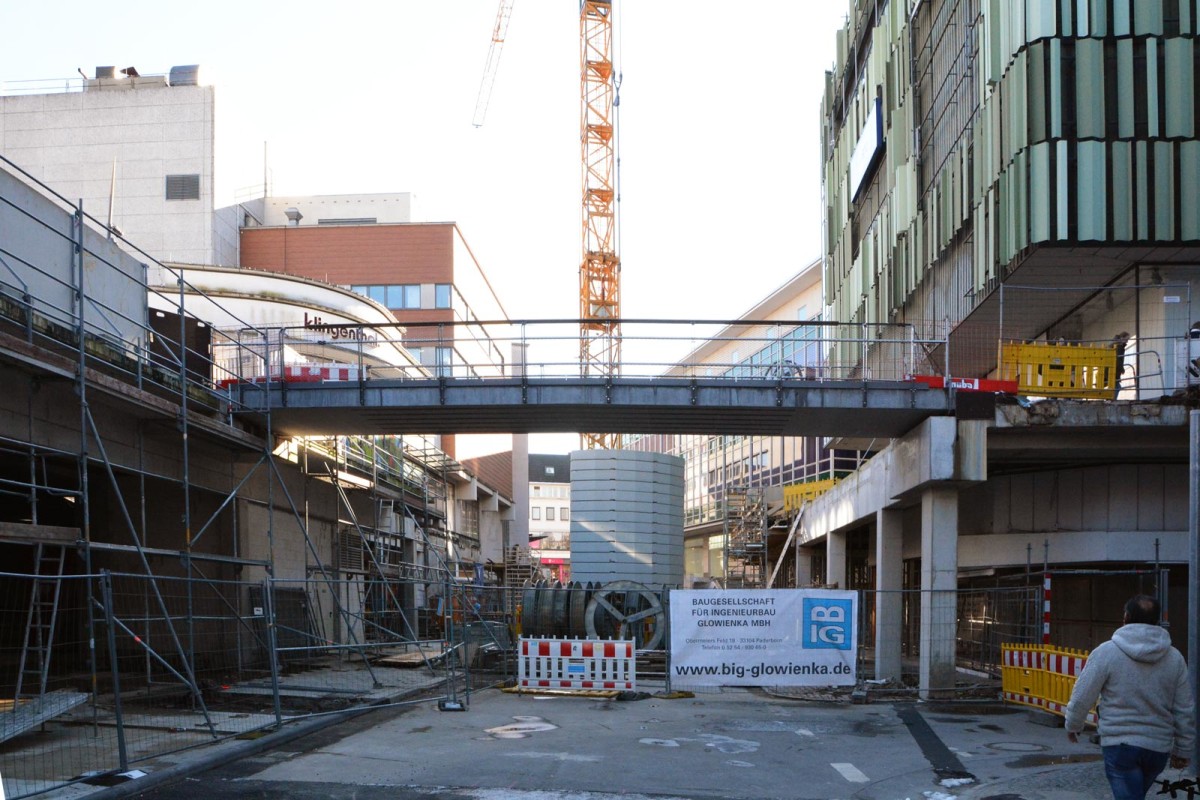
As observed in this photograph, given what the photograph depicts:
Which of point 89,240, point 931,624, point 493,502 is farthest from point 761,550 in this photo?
point 89,240

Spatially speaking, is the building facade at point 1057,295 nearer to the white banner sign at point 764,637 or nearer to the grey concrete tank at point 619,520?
the white banner sign at point 764,637

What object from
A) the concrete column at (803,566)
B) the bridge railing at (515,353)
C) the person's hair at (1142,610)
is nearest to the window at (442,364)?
the bridge railing at (515,353)

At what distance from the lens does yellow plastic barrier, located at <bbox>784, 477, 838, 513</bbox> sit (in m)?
44.2

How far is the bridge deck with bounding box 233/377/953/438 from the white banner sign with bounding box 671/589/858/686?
3650 millimetres

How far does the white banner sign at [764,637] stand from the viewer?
18.5 m

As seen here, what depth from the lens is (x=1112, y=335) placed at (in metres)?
25.2

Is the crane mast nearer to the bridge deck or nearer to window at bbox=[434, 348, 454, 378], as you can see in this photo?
window at bbox=[434, 348, 454, 378]

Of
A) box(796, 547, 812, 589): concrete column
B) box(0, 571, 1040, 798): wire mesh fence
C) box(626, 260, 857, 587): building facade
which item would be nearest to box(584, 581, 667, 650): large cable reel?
box(0, 571, 1040, 798): wire mesh fence

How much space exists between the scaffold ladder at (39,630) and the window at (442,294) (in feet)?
138

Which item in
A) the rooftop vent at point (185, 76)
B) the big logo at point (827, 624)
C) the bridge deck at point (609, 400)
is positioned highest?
the rooftop vent at point (185, 76)

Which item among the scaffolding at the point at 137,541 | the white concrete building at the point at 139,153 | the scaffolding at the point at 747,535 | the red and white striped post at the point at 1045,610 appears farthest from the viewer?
the white concrete building at the point at 139,153

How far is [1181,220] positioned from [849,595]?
9.71 metres

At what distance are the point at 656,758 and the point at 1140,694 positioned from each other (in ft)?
21.1

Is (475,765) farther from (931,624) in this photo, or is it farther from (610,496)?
(610,496)
